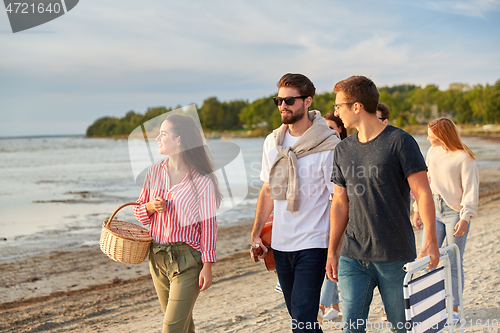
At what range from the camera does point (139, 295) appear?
6.51 meters

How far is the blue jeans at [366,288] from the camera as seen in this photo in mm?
2594

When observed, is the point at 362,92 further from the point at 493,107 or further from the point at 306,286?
the point at 493,107

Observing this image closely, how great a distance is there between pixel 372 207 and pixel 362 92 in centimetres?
73

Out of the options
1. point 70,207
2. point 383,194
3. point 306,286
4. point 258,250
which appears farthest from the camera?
point 70,207

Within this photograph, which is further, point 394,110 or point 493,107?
point 394,110

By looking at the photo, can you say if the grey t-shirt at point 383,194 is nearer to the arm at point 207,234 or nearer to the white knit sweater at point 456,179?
the arm at point 207,234

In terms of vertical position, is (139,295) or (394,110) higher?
(394,110)

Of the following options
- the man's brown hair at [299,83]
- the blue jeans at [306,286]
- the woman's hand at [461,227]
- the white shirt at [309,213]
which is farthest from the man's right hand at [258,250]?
the woman's hand at [461,227]

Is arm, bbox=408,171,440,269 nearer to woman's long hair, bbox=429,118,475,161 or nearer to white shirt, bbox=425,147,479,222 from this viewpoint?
white shirt, bbox=425,147,479,222

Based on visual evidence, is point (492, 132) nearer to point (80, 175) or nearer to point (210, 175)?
point (80, 175)

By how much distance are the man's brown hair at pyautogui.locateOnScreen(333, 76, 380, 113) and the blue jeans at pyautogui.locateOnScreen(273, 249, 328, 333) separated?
1058 millimetres

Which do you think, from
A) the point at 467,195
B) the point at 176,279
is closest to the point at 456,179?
the point at 467,195

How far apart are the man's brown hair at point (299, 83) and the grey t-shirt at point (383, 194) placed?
0.69 m

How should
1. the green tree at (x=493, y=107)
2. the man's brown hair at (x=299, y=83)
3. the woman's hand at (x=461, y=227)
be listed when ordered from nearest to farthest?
the man's brown hair at (x=299, y=83) → the woman's hand at (x=461, y=227) → the green tree at (x=493, y=107)
